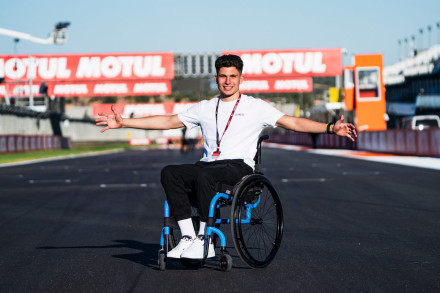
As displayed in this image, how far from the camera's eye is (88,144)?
286 feet

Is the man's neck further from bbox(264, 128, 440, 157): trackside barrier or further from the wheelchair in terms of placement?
bbox(264, 128, 440, 157): trackside barrier

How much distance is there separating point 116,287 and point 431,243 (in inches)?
132

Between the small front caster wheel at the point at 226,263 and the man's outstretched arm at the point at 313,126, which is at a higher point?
the man's outstretched arm at the point at 313,126

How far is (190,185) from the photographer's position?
222 inches

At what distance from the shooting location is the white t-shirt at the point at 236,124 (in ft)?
19.5

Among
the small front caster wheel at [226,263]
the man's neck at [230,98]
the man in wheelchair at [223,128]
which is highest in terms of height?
the man's neck at [230,98]

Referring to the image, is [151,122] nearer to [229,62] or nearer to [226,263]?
[229,62]

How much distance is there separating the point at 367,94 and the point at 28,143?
2214 cm

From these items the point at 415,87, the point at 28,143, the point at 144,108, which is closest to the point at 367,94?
the point at 28,143

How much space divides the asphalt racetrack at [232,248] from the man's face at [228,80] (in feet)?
4.57

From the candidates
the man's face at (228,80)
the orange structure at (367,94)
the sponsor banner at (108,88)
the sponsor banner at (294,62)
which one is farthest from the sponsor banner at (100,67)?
the man's face at (228,80)

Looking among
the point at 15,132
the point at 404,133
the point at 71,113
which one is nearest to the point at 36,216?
the point at 404,133

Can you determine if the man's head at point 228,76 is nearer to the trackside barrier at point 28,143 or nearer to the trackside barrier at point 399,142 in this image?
the trackside barrier at point 399,142

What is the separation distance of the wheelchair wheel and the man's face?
703 mm
